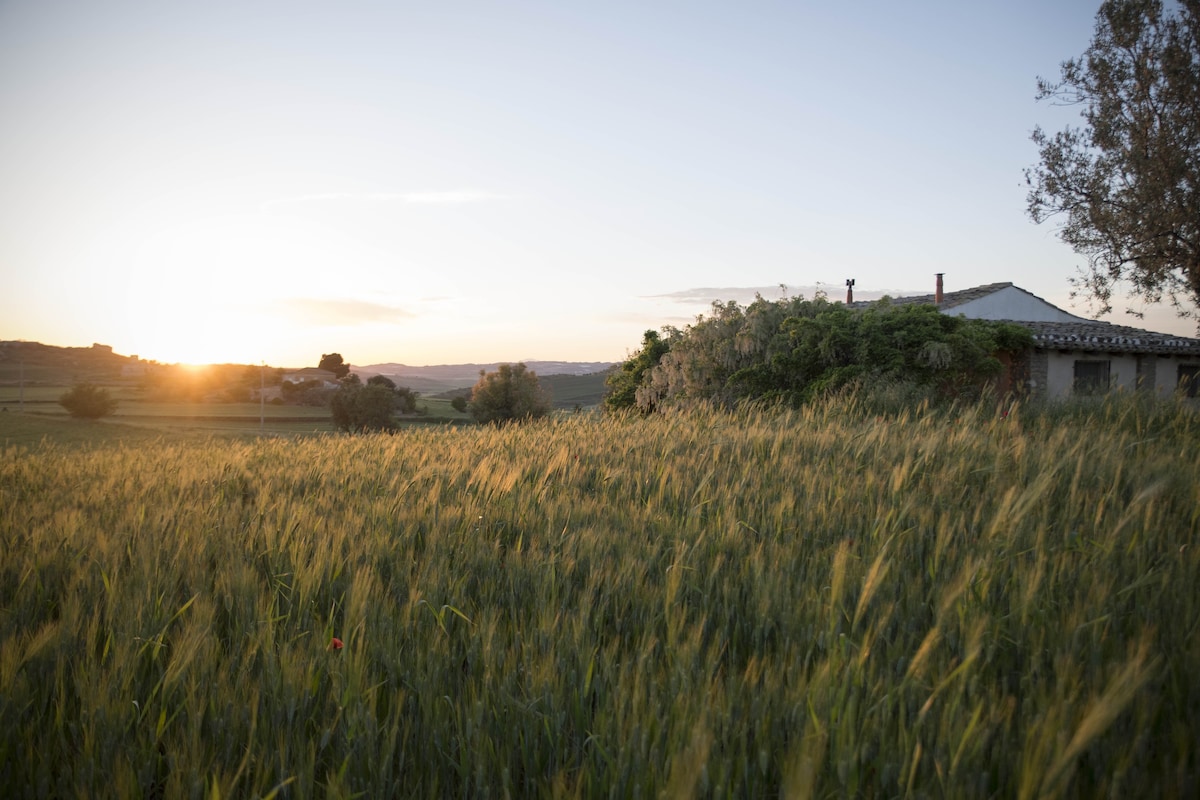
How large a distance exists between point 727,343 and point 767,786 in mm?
16594

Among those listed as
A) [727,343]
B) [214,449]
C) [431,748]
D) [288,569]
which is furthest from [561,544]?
[727,343]

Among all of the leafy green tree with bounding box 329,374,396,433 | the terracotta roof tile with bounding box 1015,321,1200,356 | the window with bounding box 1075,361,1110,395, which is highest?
the terracotta roof tile with bounding box 1015,321,1200,356

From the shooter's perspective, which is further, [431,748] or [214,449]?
[214,449]

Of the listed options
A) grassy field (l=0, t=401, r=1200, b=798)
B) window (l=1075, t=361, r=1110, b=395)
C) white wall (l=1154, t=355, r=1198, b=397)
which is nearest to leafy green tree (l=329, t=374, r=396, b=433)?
window (l=1075, t=361, r=1110, b=395)

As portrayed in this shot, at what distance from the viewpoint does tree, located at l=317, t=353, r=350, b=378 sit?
3765 inches

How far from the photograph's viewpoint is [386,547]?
3.31 m

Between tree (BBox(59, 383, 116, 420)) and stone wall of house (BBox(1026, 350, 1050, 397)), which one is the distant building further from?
tree (BBox(59, 383, 116, 420))

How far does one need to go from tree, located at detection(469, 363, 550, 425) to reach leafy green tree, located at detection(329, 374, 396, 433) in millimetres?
9086

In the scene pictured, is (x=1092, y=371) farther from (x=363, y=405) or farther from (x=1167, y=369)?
(x=363, y=405)

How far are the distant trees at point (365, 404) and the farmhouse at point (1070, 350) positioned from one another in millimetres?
48077

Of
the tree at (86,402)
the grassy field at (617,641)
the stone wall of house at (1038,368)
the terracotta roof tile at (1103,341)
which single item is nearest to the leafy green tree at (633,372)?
the terracotta roof tile at (1103,341)

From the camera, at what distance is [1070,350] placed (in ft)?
89.7

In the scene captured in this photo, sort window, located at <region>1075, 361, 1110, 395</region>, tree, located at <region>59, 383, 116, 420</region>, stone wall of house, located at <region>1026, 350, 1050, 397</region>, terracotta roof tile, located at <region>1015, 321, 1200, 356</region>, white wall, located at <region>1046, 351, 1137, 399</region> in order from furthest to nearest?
tree, located at <region>59, 383, 116, 420</region> → window, located at <region>1075, 361, 1110, 395</region> → white wall, located at <region>1046, 351, 1137, 399</region> → terracotta roof tile, located at <region>1015, 321, 1200, 356</region> → stone wall of house, located at <region>1026, 350, 1050, 397</region>

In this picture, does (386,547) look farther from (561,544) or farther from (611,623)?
(611,623)
